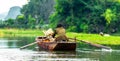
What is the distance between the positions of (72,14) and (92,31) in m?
4.91

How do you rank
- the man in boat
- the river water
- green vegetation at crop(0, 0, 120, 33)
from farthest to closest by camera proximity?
green vegetation at crop(0, 0, 120, 33) < the man in boat < the river water

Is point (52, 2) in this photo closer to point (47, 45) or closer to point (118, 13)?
point (118, 13)

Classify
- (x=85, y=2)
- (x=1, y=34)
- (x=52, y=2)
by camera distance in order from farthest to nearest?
(x=52, y=2), (x=85, y=2), (x=1, y=34)

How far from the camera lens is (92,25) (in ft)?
235

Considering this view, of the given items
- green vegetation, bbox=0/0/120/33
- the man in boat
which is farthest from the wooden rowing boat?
green vegetation, bbox=0/0/120/33

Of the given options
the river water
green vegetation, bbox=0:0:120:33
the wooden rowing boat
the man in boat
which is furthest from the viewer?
green vegetation, bbox=0:0:120:33

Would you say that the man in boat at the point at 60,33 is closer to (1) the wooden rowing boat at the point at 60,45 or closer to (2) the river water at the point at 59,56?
(1) the wooden rowing boat at the point at 60,45

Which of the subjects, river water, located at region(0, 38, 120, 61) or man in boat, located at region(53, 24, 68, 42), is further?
man in boat, located at region(53, 24, 68, 42)

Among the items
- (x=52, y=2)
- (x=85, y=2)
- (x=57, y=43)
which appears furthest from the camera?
(x=52, y=2)

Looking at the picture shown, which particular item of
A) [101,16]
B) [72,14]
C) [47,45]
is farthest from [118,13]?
[47,45]

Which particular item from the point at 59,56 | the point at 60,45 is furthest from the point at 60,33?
the point at 59,56

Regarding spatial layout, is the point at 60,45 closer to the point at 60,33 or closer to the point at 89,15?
the point at 60,33

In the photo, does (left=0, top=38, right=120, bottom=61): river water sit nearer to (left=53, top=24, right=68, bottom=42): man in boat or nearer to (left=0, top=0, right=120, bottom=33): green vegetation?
(left=53, top=24, right=68, bottom=42): man in boat

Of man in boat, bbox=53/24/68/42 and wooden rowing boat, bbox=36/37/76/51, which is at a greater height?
man in boat, bbox=53/24/68/42
